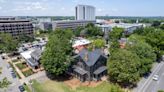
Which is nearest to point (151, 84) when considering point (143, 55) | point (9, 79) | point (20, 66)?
point (143, 55)

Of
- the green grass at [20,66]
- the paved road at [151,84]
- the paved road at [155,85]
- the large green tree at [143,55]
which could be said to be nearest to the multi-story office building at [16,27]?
the green grass at [20,66]

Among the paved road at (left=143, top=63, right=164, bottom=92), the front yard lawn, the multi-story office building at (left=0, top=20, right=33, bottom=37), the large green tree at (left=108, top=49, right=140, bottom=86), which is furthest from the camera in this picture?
the multi-story office building at (left=0, top=20, right=33, bottom=37)

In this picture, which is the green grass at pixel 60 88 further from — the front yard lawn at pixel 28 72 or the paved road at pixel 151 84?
the front yard lawn at pixel 28 72

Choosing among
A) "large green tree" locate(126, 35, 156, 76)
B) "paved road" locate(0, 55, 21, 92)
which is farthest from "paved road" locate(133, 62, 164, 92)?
"paved road" locate(0, 55, 21, 92)

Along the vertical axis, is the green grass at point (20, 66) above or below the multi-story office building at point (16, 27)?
below

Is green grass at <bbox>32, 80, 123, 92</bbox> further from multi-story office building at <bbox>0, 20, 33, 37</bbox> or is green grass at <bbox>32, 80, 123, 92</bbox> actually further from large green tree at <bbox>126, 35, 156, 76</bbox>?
multi-story office building at <bbox>0, 20, 33, 37</bbox>

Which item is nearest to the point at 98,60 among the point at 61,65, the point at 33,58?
the point at 61,65
